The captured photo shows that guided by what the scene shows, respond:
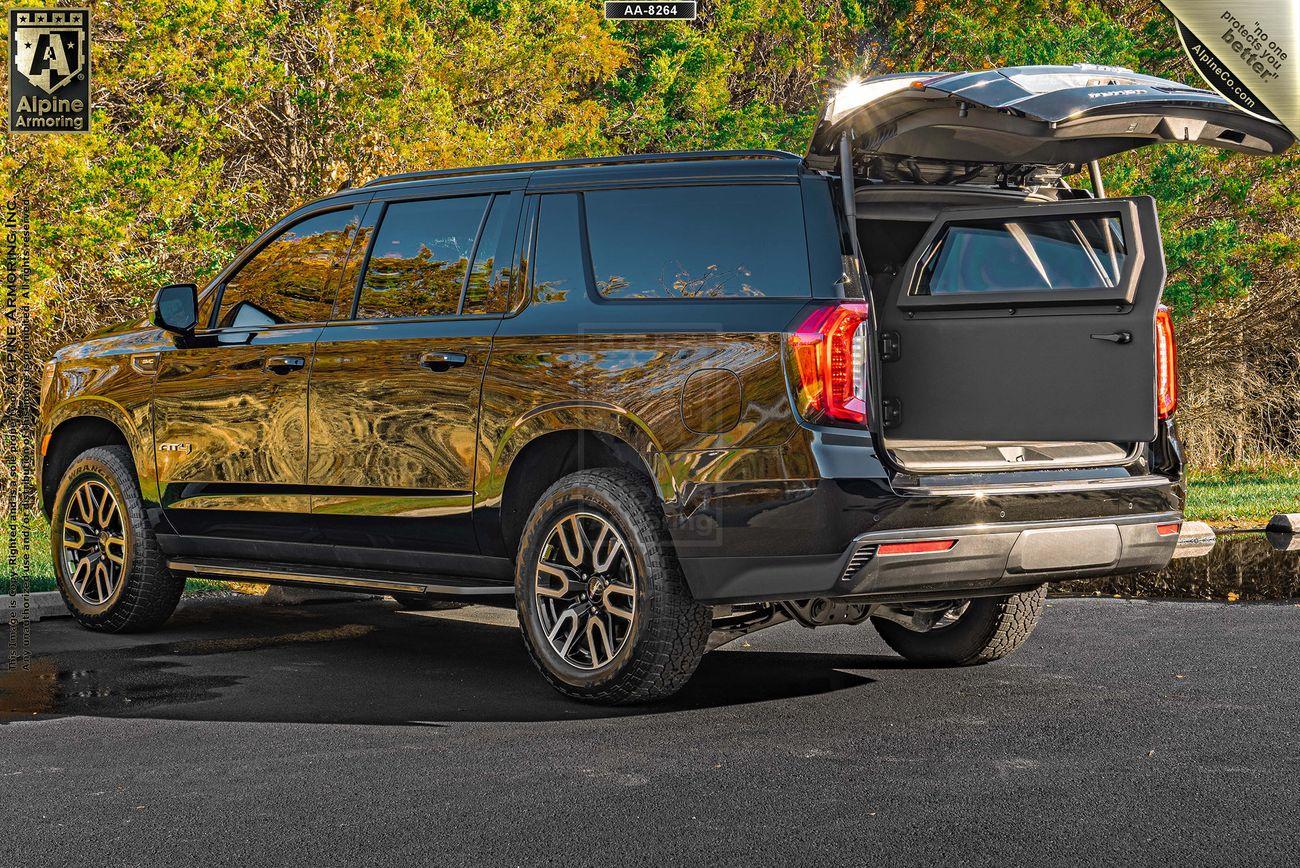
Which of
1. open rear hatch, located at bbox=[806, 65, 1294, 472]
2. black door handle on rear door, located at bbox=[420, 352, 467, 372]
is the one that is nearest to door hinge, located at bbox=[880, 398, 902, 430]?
open rear hatch, located at bbox=[806, 65, 1294, 472]

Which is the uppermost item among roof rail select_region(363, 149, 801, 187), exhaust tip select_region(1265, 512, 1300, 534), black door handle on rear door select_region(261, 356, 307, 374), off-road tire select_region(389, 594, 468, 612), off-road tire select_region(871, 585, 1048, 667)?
roof rail select_region(363, 149, 801, 187)

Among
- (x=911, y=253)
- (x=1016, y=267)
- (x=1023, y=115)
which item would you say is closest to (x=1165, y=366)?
(x=1016, y=267)

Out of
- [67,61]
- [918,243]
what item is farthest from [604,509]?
[67,61]

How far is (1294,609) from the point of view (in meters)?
9.50

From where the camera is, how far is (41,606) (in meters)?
9.30

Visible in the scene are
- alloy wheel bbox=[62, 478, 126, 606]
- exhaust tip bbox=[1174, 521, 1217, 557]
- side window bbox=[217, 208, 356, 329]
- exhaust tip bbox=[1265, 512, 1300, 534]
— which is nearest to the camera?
side window bbox=[217, 208, 356, 329]

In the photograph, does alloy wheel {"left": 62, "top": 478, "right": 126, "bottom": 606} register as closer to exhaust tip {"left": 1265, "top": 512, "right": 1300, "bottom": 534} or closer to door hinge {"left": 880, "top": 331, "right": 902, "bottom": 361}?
door hinge {"left": 880, "top": 331, "right": 902, "bottom": 361}

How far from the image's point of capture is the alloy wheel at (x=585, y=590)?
650cm

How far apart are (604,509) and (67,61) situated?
951 centimetres

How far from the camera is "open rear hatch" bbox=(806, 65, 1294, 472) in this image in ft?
20.3

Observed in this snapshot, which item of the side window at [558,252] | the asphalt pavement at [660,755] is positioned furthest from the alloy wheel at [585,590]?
the side window at [558,252]

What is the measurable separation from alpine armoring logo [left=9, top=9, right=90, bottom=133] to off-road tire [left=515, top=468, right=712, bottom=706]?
863 cm

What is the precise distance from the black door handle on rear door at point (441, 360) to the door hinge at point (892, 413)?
5.81 ft

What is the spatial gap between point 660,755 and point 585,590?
3.30 feet
